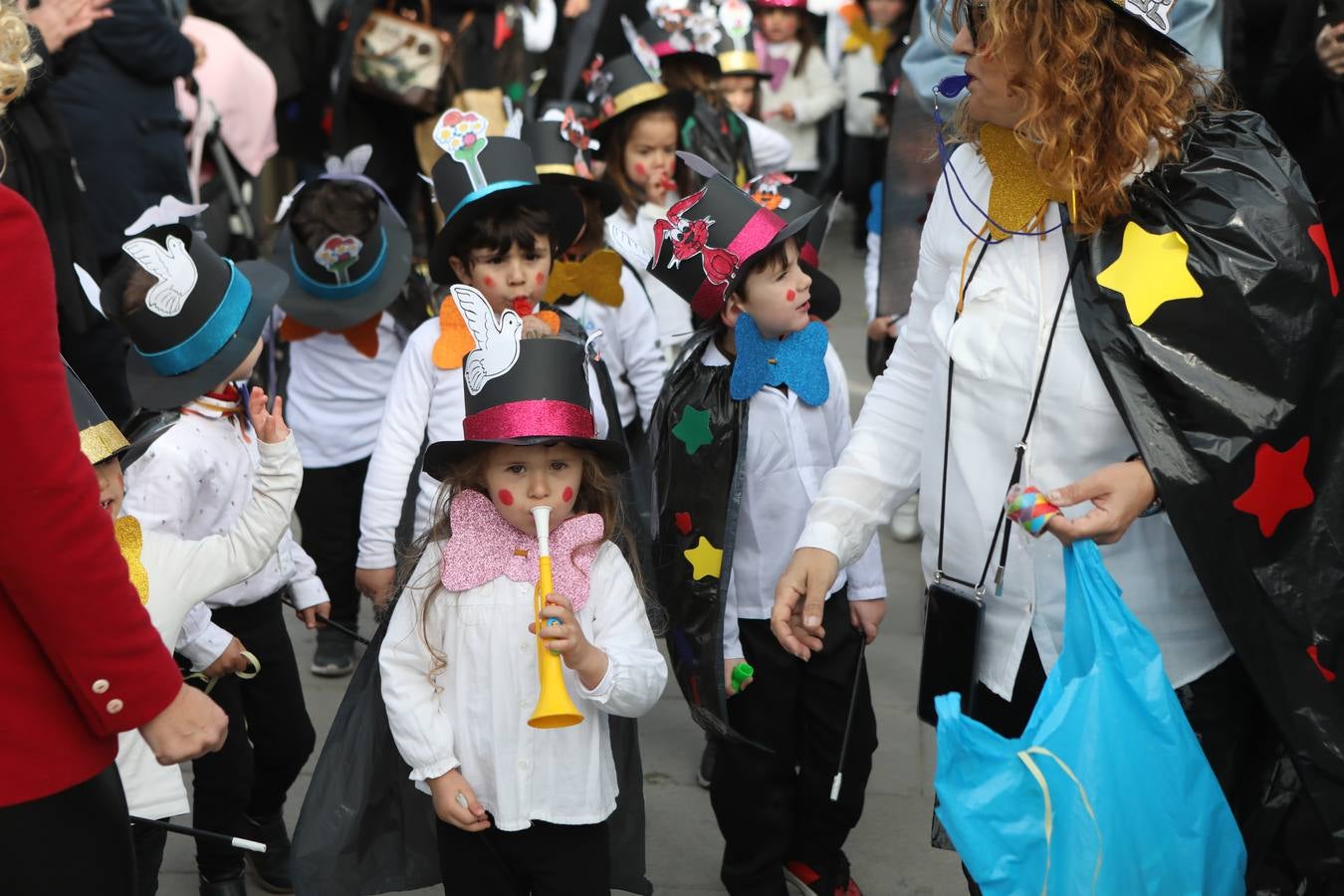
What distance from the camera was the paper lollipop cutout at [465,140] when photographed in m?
4.24

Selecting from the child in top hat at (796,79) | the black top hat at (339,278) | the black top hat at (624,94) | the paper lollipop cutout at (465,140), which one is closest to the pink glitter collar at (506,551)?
the paper lollipop cutout at (465,140)

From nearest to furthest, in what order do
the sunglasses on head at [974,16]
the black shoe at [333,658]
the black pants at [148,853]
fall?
the sunglasses on head at [974,16]
the black pants at [148,853]
the black shoe at [333,658]

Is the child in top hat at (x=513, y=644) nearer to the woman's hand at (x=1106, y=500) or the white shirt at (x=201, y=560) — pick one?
the white shirt at (x=201, y=560)

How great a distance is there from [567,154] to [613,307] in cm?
78

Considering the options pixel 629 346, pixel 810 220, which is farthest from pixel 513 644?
pixel 629 346

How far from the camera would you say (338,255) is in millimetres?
4770

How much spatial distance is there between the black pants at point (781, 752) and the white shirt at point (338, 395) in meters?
1.73

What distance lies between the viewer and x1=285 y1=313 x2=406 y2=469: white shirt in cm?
490

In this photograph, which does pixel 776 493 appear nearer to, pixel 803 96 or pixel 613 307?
pixel 613 307

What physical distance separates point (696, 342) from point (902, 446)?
3.50 ft

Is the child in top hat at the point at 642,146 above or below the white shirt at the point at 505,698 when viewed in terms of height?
above

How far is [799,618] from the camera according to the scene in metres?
2.74

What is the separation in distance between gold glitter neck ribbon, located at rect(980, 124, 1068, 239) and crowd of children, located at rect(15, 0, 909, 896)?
2.90 feet

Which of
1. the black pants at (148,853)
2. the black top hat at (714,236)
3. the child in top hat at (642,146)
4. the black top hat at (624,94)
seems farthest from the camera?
the black top hat at (624,94)
